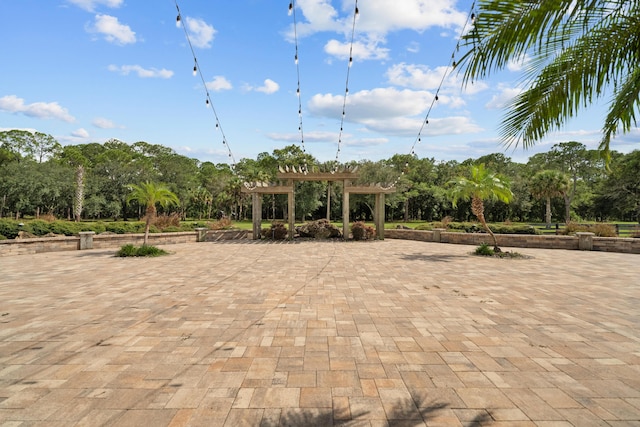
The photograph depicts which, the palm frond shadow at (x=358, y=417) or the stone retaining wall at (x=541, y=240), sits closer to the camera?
the palm frond shadow at (x=358, y=417)

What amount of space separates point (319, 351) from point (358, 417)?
1.40 m

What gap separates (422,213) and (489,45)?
44870mm

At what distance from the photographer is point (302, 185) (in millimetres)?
36469

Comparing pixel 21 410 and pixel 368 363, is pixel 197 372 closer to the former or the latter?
pixel 21 410

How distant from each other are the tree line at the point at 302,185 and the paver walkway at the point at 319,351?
2209 cm

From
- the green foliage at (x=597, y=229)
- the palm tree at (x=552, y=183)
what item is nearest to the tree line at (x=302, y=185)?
the palm tree at (x=552, y=183)

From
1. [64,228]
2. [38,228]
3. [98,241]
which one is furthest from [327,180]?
[38,228]

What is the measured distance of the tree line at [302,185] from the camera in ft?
110

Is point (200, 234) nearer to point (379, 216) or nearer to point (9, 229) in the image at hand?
point (9, 229)

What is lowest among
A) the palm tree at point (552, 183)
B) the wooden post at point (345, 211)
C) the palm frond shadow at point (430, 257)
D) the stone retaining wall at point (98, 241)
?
the palm frond shadow at point (430, 257)

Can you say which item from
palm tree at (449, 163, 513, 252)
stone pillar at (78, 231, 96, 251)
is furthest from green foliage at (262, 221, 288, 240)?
palm tree at (449, 163, 513, 252)

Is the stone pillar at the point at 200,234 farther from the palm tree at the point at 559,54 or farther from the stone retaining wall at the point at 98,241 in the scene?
the palm tree at the point at 559,54

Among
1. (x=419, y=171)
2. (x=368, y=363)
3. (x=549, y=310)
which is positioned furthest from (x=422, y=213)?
(x=368, y=363)

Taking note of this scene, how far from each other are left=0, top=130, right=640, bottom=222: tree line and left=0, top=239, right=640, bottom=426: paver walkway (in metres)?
22.1
